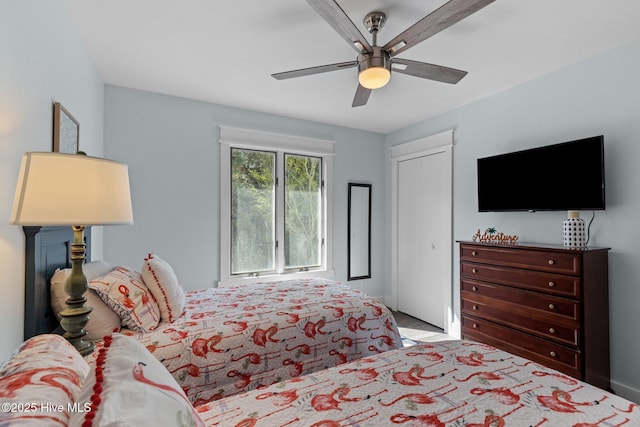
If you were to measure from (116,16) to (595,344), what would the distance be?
3.95 m

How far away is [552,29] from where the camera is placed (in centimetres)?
212

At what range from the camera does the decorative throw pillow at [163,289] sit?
1.88 m

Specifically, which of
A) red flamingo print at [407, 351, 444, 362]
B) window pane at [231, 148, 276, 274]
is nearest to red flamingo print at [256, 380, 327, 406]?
red flamingo print at [407, 351, 444, 362]

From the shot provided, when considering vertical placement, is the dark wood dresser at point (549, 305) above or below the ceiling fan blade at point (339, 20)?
below

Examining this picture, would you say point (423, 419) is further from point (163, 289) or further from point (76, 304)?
point (163, 289)

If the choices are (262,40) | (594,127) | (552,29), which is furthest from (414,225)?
(262,40)

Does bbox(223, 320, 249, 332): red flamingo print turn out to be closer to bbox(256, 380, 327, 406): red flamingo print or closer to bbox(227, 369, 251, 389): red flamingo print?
bbox(227, 369, 251, 389): red flamingo print

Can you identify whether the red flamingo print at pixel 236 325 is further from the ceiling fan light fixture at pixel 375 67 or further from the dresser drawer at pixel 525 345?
the dresser drawer at pixel 525 345

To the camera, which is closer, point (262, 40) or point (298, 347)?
point (298, 347)

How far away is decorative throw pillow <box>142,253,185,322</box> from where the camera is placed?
1876mm

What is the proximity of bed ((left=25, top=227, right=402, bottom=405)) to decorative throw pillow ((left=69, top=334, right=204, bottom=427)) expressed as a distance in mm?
750

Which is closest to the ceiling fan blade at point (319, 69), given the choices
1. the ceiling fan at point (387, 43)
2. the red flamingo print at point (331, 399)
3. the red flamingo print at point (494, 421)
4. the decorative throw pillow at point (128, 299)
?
the ceiling fan at point (387, 43)

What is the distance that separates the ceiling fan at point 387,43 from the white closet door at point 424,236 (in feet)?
6.13

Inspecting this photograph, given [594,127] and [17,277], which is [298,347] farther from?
[594,127]
